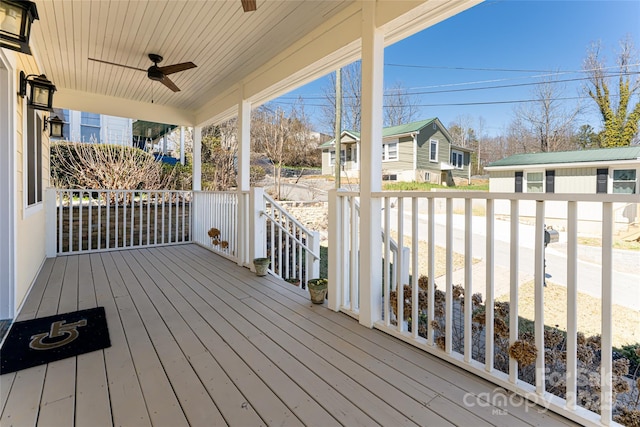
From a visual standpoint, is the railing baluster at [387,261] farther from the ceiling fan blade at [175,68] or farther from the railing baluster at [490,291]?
the ceiling fan blade at [175,68]

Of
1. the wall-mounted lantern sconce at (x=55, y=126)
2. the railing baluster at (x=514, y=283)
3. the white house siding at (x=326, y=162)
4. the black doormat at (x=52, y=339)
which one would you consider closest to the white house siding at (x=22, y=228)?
the black doormat at (x=52, y=339)

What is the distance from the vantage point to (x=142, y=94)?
197 inches

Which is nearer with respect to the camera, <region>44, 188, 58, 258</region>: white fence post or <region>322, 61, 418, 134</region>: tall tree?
<region>44, 188, 58, 258</region>: white fence post

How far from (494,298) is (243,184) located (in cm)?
344

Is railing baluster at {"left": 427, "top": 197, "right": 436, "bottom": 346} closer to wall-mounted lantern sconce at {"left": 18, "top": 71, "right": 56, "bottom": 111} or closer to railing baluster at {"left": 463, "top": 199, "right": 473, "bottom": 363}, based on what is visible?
railing baluster at {"left": 463, "top": 199, "right": 473, "bottom": 363}

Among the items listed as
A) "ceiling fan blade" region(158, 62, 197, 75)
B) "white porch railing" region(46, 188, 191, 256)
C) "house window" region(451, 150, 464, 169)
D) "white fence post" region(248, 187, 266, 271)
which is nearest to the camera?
"house window" region(451, 150, 464, 169)

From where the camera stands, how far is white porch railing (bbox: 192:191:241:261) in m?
4.59

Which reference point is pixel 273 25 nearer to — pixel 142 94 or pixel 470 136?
pixel 470 136

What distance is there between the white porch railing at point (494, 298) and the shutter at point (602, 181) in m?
0.13

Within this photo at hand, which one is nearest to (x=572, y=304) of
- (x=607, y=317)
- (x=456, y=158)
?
(x=607, y=317)

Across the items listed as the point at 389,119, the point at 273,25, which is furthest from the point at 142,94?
the point at 389,119

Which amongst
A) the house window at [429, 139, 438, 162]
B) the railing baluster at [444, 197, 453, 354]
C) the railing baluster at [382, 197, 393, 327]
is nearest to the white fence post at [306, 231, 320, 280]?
the house window at [429, 139, 438, 162]

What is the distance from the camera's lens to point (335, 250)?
269 centimetres

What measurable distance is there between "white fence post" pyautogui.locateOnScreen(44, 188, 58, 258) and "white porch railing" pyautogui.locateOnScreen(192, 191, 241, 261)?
2062 millimetres
